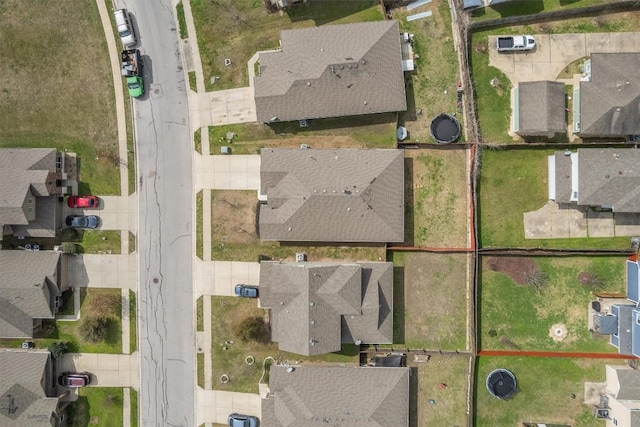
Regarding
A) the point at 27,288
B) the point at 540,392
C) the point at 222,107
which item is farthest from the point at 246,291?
the point at 540,392

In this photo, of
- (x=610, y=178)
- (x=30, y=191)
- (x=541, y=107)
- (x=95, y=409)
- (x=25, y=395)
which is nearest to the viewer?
(x=610, y=178)

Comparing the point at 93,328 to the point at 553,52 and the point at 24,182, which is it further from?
the point at 553,52

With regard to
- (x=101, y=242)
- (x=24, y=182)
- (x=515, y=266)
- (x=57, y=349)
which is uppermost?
(x=24, y=182)

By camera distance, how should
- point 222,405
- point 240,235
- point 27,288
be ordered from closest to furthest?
point 27,288 → point 240,235 → point 222,405

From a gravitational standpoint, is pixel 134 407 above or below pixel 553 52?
below

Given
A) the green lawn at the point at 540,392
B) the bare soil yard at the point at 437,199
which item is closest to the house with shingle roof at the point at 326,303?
the bare soil yard at the point at 437,199

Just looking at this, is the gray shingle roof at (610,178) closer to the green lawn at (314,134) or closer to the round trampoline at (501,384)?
the green lawn at (314,134)

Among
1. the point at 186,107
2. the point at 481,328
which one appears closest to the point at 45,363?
the point at 186,107

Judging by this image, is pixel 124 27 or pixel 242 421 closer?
pixel 242 421
